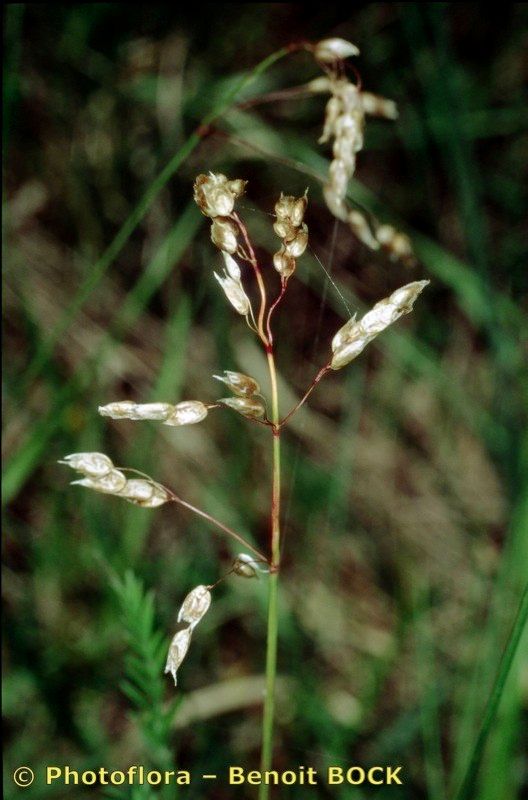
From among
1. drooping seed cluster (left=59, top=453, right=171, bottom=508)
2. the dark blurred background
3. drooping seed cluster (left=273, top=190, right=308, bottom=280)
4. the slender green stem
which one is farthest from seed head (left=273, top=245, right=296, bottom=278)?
the dark blurred background

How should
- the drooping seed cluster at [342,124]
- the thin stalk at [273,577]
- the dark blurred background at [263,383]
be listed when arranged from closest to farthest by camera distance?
the thin stalk at [273,577] < the drooping seed cluster at [342,124] < the dark blurred background at [263,383]

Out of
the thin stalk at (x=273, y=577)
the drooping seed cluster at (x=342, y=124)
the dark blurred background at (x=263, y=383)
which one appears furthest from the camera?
the dark blurred background at (x=263, y=383)

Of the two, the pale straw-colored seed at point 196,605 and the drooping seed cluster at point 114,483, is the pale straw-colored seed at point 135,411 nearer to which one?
the drooping seed cluster at point 114,483

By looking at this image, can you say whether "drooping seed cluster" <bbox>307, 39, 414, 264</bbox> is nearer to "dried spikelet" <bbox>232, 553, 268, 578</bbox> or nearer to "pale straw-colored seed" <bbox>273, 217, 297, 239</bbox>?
"pale straw-colored seed" <bbox>273, 217, 297, 239</bbox>

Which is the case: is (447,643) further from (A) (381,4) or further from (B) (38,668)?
(A) (381,4)

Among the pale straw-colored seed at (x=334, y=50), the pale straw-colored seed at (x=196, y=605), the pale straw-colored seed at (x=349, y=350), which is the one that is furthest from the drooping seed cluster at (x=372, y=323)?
the pale straw-colored seed at (x=334, y=50)

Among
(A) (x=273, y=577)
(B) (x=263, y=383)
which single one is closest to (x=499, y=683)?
(A) (x=273, y=577)

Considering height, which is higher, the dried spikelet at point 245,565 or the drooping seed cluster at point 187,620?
the dried spikelet at point 245,565

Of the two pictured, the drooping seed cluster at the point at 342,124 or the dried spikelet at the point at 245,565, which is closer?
the dried spikelet at the point at 245,565
